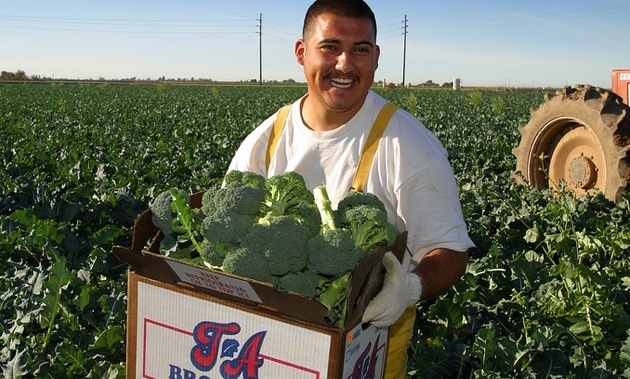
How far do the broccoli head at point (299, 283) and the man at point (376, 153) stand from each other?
23.0 inches

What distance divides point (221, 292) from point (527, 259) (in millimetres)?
3207

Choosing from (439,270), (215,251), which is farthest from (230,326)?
(439,270)

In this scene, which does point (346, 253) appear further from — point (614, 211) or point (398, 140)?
point (614, 211)

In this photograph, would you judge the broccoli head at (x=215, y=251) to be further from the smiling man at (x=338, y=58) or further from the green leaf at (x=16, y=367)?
the green leaf at (x=16, y=367)

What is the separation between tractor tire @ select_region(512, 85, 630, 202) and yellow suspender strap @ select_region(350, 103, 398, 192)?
3.93 m

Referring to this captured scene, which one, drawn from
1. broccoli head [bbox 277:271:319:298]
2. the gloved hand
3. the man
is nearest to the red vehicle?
the man

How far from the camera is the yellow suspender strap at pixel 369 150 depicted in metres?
2.63

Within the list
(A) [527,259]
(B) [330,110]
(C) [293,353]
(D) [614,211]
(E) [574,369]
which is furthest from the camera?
(D) [614,211]

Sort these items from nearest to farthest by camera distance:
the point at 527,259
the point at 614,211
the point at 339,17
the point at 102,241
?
the point at 339,17, the point at 527,259, the point at 102,241, the point at 614,211

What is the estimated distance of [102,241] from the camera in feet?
16.3

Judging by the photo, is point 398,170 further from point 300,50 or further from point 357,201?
point 300,50

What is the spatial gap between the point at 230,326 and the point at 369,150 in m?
1.03

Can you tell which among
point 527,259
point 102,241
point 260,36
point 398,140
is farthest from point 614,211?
point 260,36

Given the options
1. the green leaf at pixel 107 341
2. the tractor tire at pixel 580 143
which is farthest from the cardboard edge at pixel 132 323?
the tractor tire at pixel 580 143
